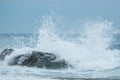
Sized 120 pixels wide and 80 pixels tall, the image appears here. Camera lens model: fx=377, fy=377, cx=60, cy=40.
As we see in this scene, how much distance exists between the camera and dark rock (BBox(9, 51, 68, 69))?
20750 millimetres

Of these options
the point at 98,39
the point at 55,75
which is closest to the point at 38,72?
the point at 55,75

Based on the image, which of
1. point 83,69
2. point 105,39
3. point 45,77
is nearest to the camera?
point 45,77

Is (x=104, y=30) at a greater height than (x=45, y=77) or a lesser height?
greater

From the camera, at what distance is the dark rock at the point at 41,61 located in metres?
20.8

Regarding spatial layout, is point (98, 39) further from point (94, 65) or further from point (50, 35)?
point (94, 65)

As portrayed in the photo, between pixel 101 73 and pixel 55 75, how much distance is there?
2477mm

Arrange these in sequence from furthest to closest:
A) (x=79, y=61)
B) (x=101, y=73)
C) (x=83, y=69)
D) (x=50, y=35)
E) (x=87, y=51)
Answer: (x=50, y=35) < (x=87, y=51) < (x=79, y=61) < (x=83, y=69) < (x=101, y=73)

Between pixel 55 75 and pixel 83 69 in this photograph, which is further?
pixel 83 69

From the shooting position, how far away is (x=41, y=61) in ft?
68.8

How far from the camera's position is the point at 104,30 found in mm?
29953

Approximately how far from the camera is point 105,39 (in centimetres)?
2873

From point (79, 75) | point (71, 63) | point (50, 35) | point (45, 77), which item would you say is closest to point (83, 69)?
point (71, 63)

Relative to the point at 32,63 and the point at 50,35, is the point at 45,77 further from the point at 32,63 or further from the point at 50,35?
the point at 50,35

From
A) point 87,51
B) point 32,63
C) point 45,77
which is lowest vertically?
point 45,77
